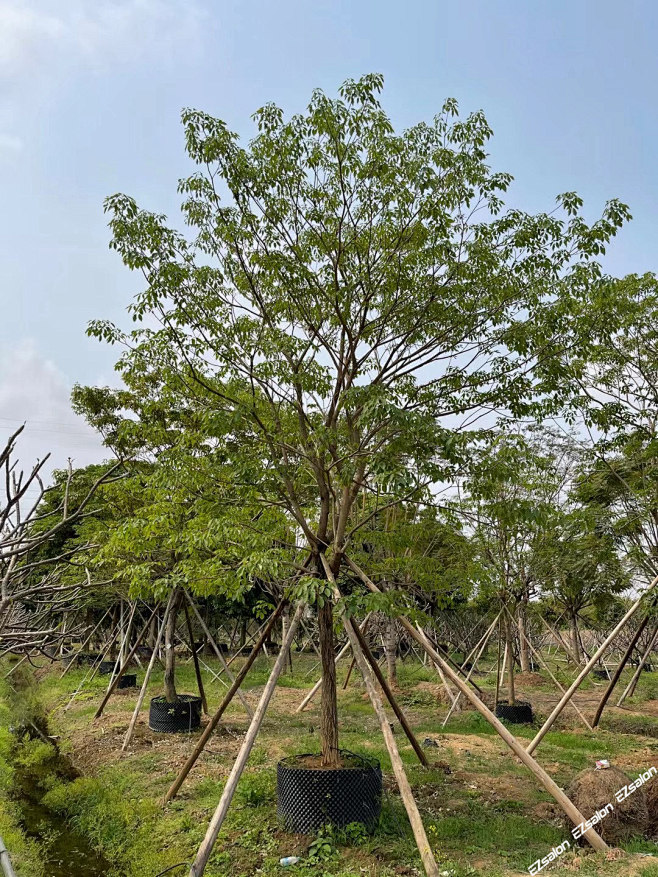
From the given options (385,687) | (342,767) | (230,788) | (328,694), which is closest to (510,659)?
(385,687)

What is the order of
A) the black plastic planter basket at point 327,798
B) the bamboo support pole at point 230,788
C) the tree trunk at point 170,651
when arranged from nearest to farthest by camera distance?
the bamboo support pole at point 230,788 → the black plastic planter basket at point 327,798 → the tree trunk at point 170,651

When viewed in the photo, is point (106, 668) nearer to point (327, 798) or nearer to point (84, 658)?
point (84, 658)

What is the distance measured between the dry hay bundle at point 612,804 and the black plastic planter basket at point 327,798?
2.38 metres

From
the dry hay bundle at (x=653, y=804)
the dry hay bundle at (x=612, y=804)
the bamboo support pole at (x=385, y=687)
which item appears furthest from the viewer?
the bamboo support pole at (x=385, y=687)

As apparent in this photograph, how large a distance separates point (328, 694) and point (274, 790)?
149 cm

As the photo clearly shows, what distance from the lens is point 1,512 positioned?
2111 mm

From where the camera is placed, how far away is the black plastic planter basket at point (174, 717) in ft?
39.8

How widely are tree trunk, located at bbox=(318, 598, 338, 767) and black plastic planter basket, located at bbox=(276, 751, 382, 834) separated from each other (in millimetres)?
546

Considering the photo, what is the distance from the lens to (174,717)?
12.1m

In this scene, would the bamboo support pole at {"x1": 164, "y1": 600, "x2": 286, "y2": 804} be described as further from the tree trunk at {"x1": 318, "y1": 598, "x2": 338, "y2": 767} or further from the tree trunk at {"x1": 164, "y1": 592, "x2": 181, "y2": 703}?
the tree trunk at {"x1": 164, "y1": 592, "x2": 181, "y2": 703}

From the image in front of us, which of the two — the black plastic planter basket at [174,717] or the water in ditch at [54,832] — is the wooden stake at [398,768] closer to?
the water in ditch at [54,832]

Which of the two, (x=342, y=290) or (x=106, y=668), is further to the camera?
(x=106, y=668)

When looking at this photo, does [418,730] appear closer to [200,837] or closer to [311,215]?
[200,837]

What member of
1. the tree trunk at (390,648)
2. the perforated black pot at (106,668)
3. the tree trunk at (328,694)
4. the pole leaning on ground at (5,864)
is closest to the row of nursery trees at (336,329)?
the tree trunk at (328,694)
